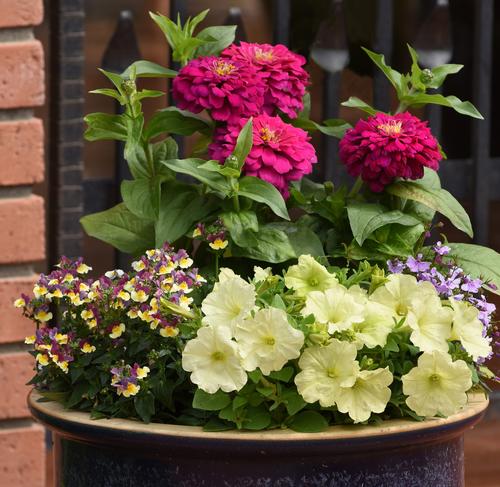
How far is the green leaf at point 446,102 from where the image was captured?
6.34ft

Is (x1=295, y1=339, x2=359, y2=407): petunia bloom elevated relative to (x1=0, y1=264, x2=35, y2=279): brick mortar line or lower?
elevated

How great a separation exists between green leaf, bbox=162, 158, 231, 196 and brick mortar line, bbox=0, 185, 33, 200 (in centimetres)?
94

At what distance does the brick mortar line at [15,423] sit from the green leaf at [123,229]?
86cm

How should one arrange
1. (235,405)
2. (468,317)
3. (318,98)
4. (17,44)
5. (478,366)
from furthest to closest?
1. (318,98)
2. (17,44)
3. (478,366)
4. (468,317)
5. (235,405)

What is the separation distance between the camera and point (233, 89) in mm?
1854

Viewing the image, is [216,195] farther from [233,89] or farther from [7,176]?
[7,176]

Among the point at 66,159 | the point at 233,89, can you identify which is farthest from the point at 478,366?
the point at 66,159

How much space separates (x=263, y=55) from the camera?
6.41 ft

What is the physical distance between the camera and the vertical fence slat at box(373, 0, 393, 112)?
3355 millimetres

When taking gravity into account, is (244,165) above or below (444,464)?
above

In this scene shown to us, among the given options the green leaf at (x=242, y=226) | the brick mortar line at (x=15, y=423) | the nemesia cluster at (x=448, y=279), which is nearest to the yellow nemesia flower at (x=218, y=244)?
the green leaf at (x=242, y=226)

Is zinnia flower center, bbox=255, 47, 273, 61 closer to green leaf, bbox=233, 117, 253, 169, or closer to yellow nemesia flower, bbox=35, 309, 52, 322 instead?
green leaf, bbox=233, 117, 253, 169

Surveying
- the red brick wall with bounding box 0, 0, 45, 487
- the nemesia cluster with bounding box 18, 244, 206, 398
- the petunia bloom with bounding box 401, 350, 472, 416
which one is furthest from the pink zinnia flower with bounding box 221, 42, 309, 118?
the red brick wall with bounding box 0, 0, 45, 487

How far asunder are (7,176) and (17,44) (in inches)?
10.9
